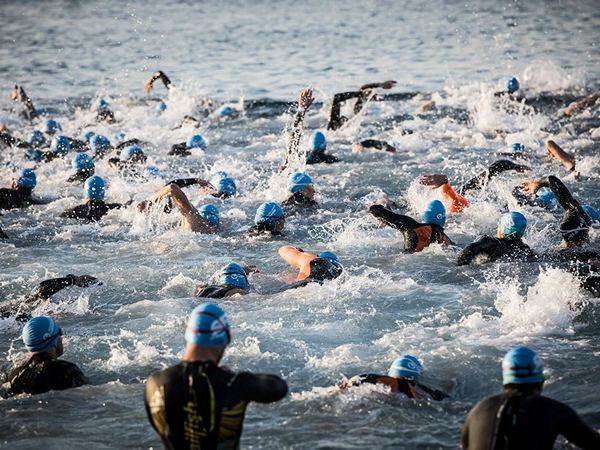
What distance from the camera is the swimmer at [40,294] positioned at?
884cm

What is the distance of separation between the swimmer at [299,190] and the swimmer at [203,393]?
27.9ft

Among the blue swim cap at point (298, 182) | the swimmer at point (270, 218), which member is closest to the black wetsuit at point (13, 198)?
the blue swim cap at point (298, 182)

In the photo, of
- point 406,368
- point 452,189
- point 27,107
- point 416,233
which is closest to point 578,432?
point 406,368

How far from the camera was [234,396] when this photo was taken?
4441mm

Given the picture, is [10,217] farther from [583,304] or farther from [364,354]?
[583,304]

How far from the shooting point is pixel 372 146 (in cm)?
1708

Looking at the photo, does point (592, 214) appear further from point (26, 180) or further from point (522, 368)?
point (26, 180)

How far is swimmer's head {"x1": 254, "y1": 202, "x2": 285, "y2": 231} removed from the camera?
11289mm

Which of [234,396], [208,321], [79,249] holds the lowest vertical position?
[79,249]

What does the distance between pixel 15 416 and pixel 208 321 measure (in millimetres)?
3230

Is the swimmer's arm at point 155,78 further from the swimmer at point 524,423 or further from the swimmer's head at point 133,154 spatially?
the swimmer at point 524,423

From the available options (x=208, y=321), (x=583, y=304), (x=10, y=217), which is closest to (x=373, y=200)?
(x=583, y=304)

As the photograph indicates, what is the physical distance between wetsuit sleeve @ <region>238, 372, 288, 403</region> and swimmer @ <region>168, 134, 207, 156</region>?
14.4 metres

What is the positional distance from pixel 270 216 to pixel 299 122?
3.02 metres
